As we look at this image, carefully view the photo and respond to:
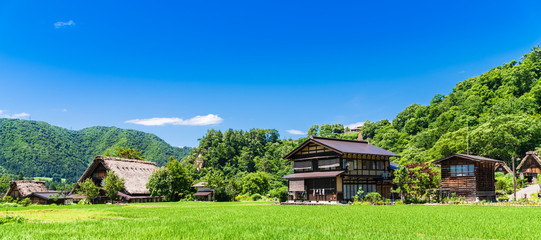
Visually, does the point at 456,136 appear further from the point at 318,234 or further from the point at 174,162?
the point at 318,234

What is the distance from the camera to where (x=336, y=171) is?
39.5 meters

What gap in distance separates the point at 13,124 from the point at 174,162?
457 feet

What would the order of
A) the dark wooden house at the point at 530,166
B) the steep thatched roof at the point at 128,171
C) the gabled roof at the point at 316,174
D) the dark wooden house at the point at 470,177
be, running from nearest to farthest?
the dark wooden house at the point at 470,177, the gabled roof at the point at 316,174, the steep thatched roof at the point at 128,171, the dark wooden house at the point at 530,166

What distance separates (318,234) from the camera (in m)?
9.43

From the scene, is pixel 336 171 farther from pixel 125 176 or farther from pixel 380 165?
pixel 125 176

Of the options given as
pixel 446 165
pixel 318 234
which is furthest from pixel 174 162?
pixel 318 234

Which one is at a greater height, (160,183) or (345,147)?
(345,147)

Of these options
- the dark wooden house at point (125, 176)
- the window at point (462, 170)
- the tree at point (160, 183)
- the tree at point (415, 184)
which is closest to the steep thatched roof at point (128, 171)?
the dark wooden house at point (125, 176)

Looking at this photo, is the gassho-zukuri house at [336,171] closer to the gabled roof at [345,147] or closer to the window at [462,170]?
the gabled roof at [345,147]

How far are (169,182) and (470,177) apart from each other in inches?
1320

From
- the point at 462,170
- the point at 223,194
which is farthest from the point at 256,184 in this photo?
the point at 462,170

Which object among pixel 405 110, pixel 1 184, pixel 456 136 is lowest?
pixel 1 184

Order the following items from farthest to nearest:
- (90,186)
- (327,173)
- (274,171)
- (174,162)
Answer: (274,171) → (174,162) → (90,186) → (327,173)

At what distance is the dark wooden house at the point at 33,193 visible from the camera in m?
51.8
